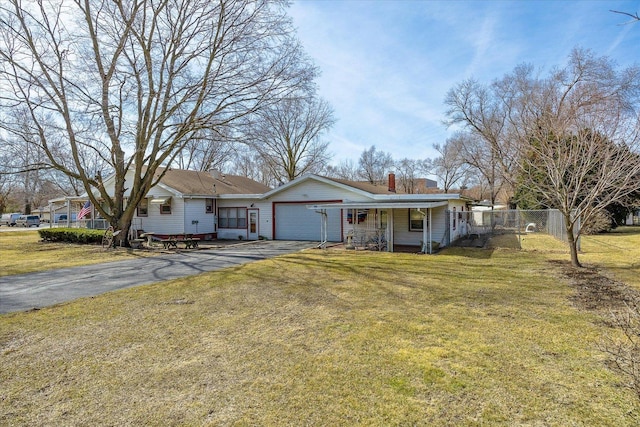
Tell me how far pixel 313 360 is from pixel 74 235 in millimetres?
21567

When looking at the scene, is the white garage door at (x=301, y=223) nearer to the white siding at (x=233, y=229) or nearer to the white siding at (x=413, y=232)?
the white siding at (x=233, y=229)

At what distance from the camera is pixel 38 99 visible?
17.1 metres

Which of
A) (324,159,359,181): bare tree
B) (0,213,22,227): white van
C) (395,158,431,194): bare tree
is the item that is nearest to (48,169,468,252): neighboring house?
(395,158,431,194): bare tree

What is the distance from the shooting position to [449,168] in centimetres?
4638

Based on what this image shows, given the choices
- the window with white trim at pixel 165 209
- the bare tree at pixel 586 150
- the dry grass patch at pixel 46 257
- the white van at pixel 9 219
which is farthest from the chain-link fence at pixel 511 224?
the white van at pixel 9 219

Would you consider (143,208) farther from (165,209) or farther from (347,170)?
(347,170)

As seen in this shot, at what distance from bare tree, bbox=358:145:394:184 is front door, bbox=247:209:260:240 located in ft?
112

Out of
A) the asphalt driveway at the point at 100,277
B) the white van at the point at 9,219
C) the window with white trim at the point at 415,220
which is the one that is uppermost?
the white van at the point at 9,219

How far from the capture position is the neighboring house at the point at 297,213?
17156 mm

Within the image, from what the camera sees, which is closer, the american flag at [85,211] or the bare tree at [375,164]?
the american flag at [85,211]

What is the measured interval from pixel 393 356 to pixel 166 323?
12.0ft

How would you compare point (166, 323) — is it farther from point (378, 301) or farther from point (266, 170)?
point (266, 170)

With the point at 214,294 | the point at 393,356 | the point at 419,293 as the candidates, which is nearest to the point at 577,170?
the point at 419,293

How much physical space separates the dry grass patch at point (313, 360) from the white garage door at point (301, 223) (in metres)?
12.0
